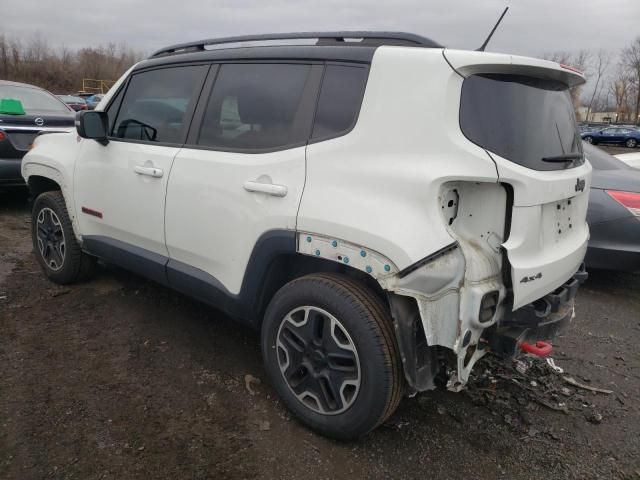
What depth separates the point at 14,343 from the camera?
10.6ft

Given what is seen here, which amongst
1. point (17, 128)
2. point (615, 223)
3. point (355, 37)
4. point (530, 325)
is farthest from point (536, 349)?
point (17, 128)

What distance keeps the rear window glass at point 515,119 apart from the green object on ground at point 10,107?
6018 millimetres

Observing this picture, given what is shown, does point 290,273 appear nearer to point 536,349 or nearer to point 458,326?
point 458,326

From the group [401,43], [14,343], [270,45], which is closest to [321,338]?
[401,43]

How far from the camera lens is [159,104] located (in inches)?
130

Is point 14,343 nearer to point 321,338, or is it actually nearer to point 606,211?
point 321,338

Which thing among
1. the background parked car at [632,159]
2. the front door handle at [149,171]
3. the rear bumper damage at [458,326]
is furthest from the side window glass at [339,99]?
the background parked car at [632,159]

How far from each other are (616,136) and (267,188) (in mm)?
36760

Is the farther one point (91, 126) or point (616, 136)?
point (616, 136)

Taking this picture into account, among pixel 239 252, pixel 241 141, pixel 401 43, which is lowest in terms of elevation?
pixel 239 252

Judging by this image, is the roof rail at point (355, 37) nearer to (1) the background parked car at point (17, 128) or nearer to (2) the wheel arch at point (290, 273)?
(2) the wheel arch at point (290, 273)

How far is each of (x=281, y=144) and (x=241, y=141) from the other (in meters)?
0.30

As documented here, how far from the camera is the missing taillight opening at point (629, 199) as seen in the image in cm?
436

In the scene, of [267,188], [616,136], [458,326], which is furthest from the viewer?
[616,136]
